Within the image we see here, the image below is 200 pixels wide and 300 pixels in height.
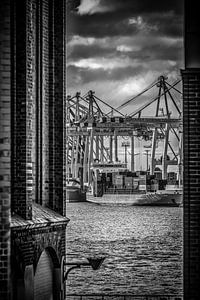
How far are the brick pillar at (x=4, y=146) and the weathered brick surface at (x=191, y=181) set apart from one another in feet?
9.31

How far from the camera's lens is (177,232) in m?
106

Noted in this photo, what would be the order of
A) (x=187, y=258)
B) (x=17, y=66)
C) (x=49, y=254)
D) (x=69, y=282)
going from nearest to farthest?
1. (x=187, y=258)
2. (x=17, y=66)
3. (x=49, y=254)
4. (x=69, y=282)

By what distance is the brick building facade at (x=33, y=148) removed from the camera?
12570 mm

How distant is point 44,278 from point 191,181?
19.2 ft

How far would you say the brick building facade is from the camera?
12570 millimetres

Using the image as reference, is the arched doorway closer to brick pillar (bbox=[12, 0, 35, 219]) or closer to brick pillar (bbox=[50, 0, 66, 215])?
brick pillar (bbox=[12, 0, 35, 219])

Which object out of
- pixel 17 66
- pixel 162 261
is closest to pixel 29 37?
pixel 17 66

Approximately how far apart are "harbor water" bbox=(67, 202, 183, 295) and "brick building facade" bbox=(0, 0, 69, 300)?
264 cm

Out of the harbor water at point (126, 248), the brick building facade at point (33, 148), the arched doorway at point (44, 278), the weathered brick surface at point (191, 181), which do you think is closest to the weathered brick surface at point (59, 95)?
the brick building facade at point (33, 148)

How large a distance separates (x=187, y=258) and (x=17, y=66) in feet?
20.4

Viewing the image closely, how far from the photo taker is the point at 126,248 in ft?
275

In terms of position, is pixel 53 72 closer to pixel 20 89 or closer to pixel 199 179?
pixel 20 89

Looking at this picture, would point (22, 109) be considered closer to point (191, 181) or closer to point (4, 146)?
point (191, 181)

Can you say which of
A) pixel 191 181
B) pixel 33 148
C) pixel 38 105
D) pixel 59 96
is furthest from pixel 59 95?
pixel 191 181
